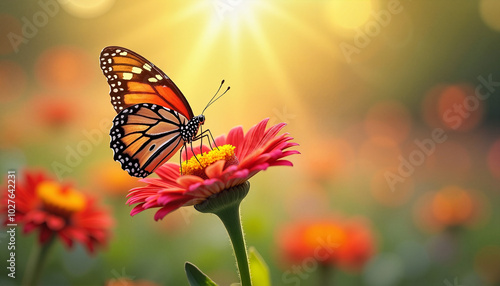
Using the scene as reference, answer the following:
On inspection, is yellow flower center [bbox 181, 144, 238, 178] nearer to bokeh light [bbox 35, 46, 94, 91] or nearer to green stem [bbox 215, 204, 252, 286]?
green stem [bbox 215, 204, 252, 286]

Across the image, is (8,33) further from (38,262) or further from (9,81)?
(38,262)

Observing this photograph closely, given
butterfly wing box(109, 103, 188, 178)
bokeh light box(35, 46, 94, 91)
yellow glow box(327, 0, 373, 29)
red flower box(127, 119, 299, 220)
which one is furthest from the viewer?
yellow glow box(327, 0, 373, 29)

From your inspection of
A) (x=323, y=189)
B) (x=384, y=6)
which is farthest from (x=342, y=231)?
(x=384, y=6)

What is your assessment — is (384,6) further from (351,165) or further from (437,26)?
(351,165)

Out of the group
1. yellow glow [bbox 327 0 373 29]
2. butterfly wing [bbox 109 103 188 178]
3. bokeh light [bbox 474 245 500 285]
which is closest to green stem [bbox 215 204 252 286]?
butterfly wing [bbox 109 103 188 178]

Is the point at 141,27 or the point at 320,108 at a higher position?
the point at 141,27

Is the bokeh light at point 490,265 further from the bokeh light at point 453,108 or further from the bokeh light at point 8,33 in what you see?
the bokeh light at point 8,33

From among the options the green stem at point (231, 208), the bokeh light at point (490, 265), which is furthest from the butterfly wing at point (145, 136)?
the bokeh light at point (490, 265)
